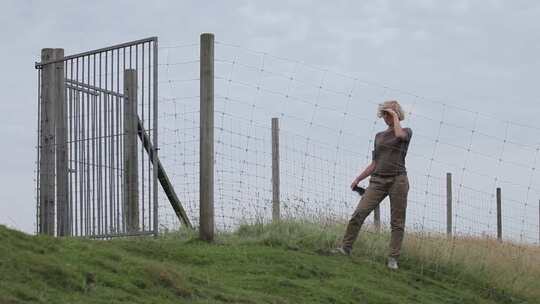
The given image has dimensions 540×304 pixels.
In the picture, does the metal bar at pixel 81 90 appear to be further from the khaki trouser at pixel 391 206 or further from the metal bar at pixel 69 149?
the khaki trouser at pixel 391 206

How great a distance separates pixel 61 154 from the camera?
1395 cm

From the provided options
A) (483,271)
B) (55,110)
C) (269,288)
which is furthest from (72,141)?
(483,271)

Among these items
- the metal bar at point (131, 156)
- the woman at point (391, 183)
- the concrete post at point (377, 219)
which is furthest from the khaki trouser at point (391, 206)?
the metal bar at point (131, 156)

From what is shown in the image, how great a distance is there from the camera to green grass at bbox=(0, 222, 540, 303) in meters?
8.62

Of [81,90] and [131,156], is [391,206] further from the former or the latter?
[81,90]

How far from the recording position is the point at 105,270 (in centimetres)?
940

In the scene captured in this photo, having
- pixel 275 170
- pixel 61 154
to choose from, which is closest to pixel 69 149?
pixel 61 154

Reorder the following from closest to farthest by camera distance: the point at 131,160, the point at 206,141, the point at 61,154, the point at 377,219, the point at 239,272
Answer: the point at 239,272, the point at 206,141, the point at 131,160, the point at 61,154, the point at 377,219

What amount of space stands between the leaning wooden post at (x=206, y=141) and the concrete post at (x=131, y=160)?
0.95 metres

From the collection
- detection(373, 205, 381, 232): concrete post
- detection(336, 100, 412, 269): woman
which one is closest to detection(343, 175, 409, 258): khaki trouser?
detection(336, 100, 412, 269): woman

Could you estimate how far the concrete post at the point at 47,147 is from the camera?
1393 cm

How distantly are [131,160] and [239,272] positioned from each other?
288 centimetres

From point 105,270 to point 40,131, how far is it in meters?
5.19

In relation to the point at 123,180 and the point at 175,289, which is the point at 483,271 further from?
the point at 175,289
